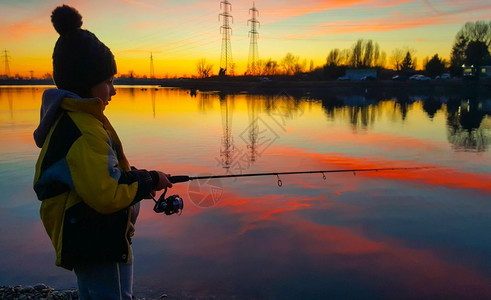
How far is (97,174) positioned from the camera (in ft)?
6.29

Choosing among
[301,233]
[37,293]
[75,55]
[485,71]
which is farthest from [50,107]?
[485,71]

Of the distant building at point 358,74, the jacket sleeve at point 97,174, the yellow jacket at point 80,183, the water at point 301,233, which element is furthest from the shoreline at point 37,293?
the distant building at point 358,74

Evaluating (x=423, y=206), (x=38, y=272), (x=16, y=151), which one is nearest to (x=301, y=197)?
(x=423, y=206)

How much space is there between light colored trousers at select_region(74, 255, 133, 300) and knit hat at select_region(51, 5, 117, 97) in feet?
3.26

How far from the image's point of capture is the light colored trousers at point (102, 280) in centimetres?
213

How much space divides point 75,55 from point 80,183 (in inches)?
28.5

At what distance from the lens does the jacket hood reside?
200cm

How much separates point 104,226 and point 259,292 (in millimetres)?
3521

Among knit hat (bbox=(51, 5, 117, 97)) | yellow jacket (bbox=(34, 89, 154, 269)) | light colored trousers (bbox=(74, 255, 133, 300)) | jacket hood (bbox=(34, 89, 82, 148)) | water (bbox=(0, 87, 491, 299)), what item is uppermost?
knit hat (bbox=(51, 5, 117, 97))

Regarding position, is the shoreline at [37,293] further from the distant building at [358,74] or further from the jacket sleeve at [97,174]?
the distant building at [358,74]

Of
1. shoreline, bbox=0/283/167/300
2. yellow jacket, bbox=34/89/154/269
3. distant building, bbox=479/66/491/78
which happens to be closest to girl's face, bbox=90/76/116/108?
yellow jacket, bbox=34/89/154/269

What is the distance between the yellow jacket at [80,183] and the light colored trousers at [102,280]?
0.06 metres

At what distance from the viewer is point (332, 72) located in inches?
4365

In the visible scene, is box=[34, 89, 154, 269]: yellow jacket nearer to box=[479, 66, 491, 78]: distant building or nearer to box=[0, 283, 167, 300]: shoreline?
box=[0, 283, 167, 300]: shoreline
